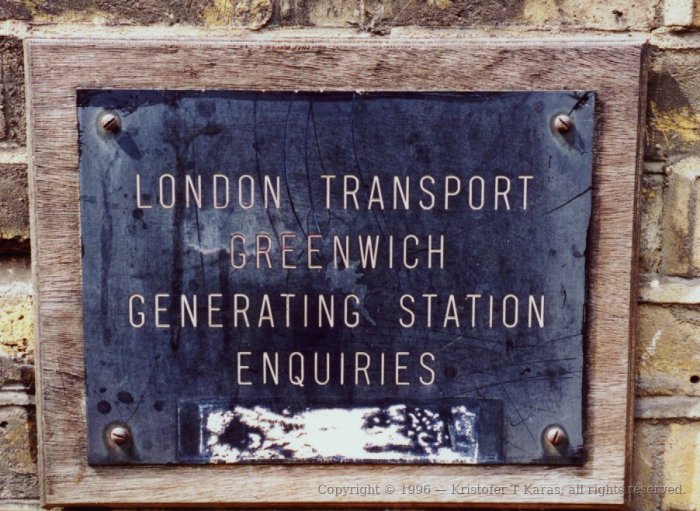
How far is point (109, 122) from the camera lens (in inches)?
37.1

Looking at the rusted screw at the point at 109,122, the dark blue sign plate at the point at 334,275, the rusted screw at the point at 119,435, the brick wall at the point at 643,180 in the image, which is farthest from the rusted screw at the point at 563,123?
the rusted screw at the point at 119,435

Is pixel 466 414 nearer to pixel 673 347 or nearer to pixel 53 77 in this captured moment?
pixel 673 347

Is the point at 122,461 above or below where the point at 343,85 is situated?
below

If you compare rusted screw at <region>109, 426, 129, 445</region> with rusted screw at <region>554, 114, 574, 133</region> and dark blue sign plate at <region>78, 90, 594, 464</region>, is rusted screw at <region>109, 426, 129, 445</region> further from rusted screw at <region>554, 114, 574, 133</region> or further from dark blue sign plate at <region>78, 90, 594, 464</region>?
rusted screw at <region>554, 114, 574, 133</region>

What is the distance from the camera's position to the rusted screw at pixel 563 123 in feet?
3.12

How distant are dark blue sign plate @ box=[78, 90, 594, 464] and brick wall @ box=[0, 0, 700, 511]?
0.34ft

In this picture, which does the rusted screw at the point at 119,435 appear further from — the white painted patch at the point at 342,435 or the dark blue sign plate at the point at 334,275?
the white painted patch at the point at 342,435

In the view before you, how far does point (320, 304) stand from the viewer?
38.4 inches

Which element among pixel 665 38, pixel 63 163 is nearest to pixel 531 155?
pixel 665 38

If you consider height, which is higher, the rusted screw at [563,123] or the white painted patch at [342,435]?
the rusted screw at [563,123]

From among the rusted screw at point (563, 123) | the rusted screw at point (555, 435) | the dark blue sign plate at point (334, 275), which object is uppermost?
the rusted screw at point (563, 123)

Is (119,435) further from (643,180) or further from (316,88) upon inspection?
(643,180)

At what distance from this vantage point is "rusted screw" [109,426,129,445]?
98cm

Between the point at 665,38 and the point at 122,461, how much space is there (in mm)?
967
